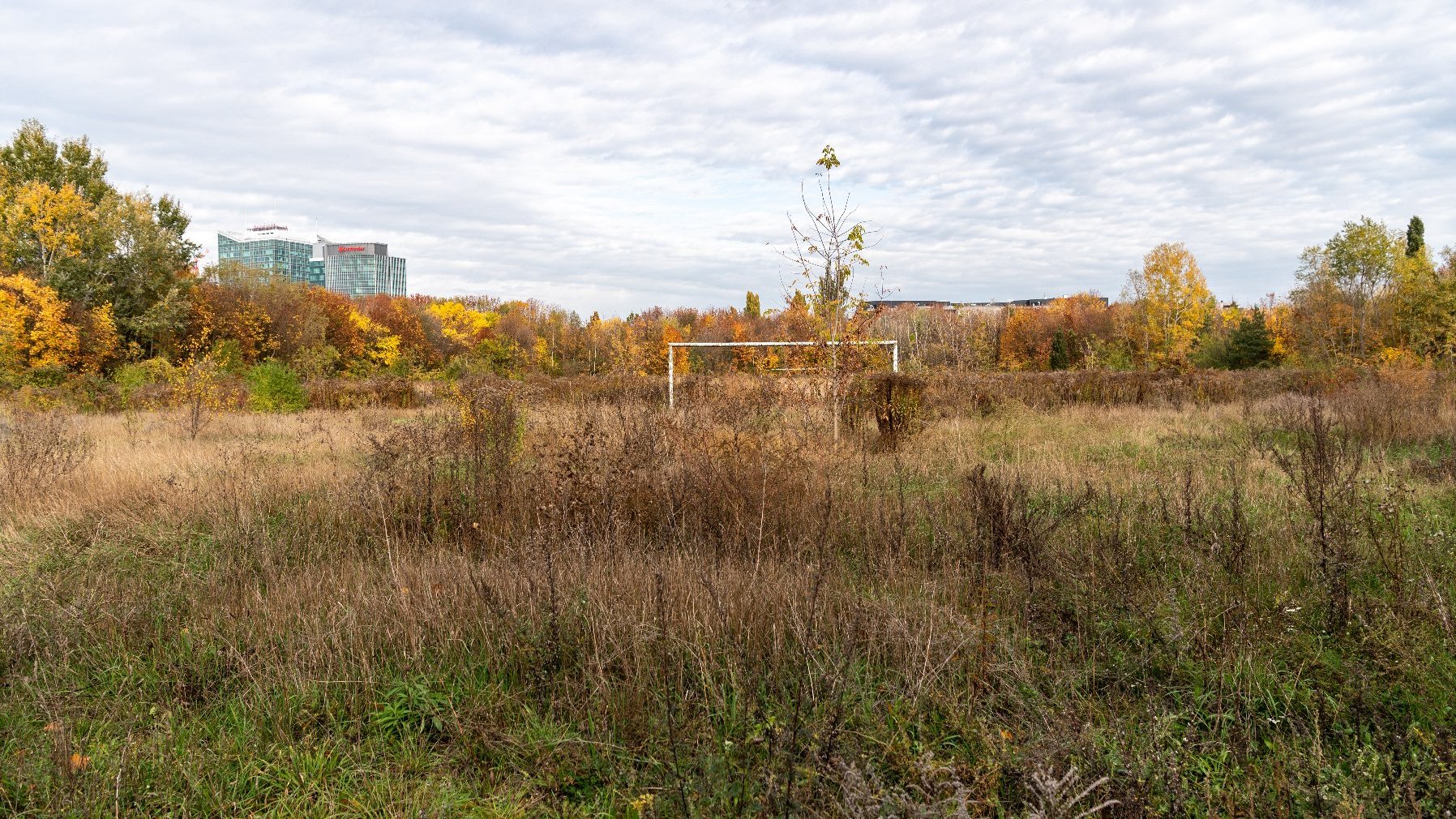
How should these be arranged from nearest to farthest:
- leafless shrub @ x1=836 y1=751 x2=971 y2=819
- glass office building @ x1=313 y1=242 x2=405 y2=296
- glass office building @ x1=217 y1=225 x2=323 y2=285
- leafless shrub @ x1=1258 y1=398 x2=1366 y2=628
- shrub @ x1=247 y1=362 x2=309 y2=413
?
leafless shrub @ x1=836 y1=751 x2=971 y2=819 → leafless shrub @ x1=1258 y1=398 x2=1366 y2=628 → shrub @ x1=247 y1=362 x2=309 y2=413 → glass office building @ x1=217 y1=225 x2=323 y2=285 → glass office building @ x1=313 y1=242 x2=405 y2=296

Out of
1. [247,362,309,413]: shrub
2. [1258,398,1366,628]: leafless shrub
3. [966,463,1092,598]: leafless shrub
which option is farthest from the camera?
[247,362,309,413]: shrub

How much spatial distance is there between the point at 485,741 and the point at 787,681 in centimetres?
127

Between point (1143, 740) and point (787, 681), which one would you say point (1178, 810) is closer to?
point (1143, 740)

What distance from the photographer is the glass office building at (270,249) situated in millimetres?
111188

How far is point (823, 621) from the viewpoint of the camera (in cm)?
382

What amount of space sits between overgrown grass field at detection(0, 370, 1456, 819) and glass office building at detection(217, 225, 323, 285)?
369 feet

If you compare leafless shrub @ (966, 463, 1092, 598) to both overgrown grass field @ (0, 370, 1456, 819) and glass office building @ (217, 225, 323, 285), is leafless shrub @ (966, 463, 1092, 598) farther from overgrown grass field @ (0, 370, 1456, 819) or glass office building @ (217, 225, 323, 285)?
glass office building @ (217, 225, 323, 285)

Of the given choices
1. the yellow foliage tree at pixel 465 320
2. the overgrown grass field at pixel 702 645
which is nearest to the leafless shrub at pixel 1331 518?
the overgrown grass field at pixel 702 645

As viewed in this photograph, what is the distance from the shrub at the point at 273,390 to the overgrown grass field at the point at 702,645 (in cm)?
1040

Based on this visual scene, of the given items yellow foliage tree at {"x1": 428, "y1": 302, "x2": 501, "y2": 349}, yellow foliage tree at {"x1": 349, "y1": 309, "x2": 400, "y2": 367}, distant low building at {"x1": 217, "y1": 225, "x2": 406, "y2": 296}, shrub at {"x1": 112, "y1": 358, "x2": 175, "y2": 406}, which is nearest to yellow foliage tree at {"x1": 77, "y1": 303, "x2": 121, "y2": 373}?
shrub at {"x1": 112, "y1": 358, "x2": 175, "y2": 406}

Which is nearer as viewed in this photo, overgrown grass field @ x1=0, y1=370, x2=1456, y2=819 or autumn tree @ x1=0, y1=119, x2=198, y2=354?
overgrown grass field @ x1=0, y1=370, x2=1456, y2=819

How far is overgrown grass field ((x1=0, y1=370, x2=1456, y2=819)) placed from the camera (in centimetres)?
264

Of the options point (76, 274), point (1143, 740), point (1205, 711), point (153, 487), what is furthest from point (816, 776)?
point (76, 274)

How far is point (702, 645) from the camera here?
11.4 ft
